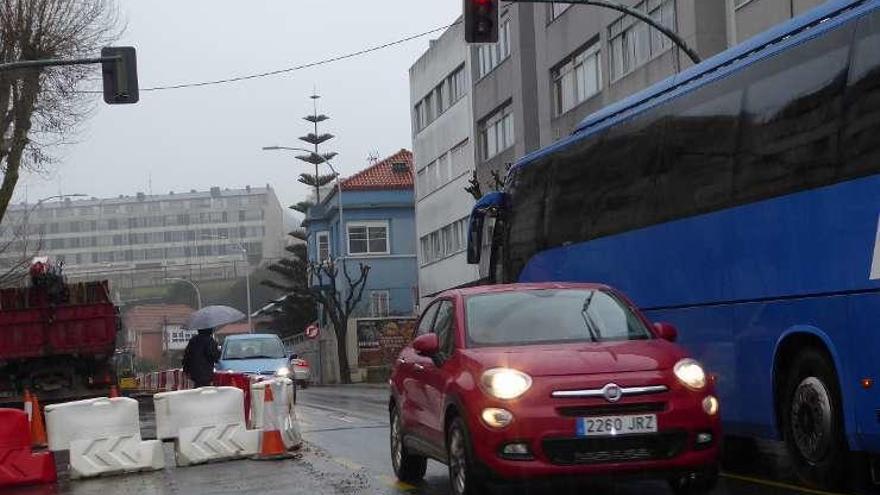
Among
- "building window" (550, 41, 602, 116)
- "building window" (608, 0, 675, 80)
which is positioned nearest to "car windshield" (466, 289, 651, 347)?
"building window" (608, 0, 675, 80)

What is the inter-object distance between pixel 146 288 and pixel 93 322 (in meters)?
112

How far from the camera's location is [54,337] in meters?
27.9

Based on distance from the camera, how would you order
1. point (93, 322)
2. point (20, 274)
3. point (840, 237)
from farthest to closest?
point (20, 274) < point (93, 322) < point (840, 237)

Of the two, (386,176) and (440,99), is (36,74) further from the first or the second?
(386,176)

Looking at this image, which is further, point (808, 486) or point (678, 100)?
point (678, 100)

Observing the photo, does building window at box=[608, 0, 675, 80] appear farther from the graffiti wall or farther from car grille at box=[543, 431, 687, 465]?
the graffiti wall

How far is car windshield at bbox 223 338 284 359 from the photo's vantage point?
27703 mm

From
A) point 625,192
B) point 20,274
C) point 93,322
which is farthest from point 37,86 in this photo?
point 625,192

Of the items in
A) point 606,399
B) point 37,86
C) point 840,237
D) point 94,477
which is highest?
point 37,86

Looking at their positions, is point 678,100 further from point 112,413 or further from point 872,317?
point 112,413

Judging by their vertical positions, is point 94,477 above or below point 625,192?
below

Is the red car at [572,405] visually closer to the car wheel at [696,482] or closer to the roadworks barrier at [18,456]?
the car wheel at [696,482]

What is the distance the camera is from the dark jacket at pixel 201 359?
65.3ft

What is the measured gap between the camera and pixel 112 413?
14.1 m
